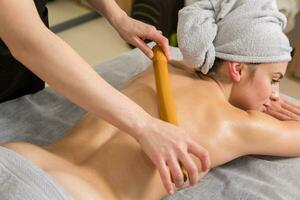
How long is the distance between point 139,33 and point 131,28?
38mm

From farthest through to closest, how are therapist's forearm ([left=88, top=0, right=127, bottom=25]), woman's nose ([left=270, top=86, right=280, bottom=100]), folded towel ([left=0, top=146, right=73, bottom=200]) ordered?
1. therapist's forearm ([left=88, top=0, right=127, bottom=25])
2. woman's nose ([left=270, top=86, right=280, bottom=100])
3. folded towel ([left=0, top=146, right=73, bottom=200])

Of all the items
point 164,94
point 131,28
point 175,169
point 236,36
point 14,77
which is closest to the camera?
point 175,169

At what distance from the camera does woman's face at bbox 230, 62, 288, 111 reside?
4.26 ft

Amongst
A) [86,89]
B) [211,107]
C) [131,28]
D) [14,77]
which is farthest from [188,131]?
[14,77]

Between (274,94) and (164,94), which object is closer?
(164,94)

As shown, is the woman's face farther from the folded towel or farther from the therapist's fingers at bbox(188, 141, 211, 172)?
the folded towel

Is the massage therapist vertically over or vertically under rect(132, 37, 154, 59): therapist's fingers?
over

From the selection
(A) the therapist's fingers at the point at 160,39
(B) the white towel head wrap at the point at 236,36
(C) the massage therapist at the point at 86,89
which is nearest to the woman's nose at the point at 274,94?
(B) the white towel head wrap at the point at 236,36

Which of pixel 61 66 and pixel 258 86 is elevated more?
pixel 61 66

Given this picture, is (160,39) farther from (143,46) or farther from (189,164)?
(189,164)

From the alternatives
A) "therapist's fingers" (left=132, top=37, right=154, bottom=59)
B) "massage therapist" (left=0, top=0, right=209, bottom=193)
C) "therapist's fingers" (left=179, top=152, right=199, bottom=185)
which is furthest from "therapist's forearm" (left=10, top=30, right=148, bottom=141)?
"therapist's fingers" (left=132, top=37, right=154, bottom=59)

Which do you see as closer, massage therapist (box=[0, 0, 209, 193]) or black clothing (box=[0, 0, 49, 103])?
massage therapist (box=[0, 0, 209, 193])

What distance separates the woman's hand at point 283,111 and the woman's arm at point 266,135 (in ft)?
0.20

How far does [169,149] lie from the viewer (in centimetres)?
93
